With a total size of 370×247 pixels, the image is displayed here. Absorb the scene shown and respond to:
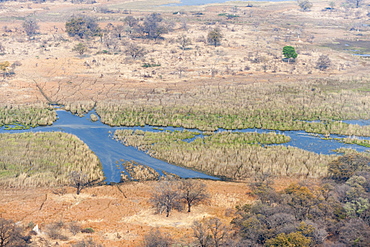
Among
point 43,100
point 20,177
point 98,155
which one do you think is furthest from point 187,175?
point 43,100

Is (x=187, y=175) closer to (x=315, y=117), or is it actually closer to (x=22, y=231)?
(x=22, y=231)

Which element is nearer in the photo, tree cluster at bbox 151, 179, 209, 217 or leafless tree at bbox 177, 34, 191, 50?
tree cluster at bbox 151, 179, 209, 217

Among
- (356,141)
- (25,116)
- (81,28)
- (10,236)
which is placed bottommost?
(356,141)

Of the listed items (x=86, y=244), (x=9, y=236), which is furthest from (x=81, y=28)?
(x=86, y=244)

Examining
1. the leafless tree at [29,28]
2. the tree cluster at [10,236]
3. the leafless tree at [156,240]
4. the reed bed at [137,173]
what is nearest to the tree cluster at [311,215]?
the leafless tree at [156,240]

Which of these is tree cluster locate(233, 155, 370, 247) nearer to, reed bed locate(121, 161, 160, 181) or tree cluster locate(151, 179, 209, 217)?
tree cluster locate(151, 179, 209, 217)

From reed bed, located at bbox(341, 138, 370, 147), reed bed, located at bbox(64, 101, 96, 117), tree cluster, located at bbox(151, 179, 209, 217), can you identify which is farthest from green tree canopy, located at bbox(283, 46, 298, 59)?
tree cluster, located at bbox(151, 179, 209, 217)

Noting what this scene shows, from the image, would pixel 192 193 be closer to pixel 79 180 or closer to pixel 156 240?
pixel 156 240
